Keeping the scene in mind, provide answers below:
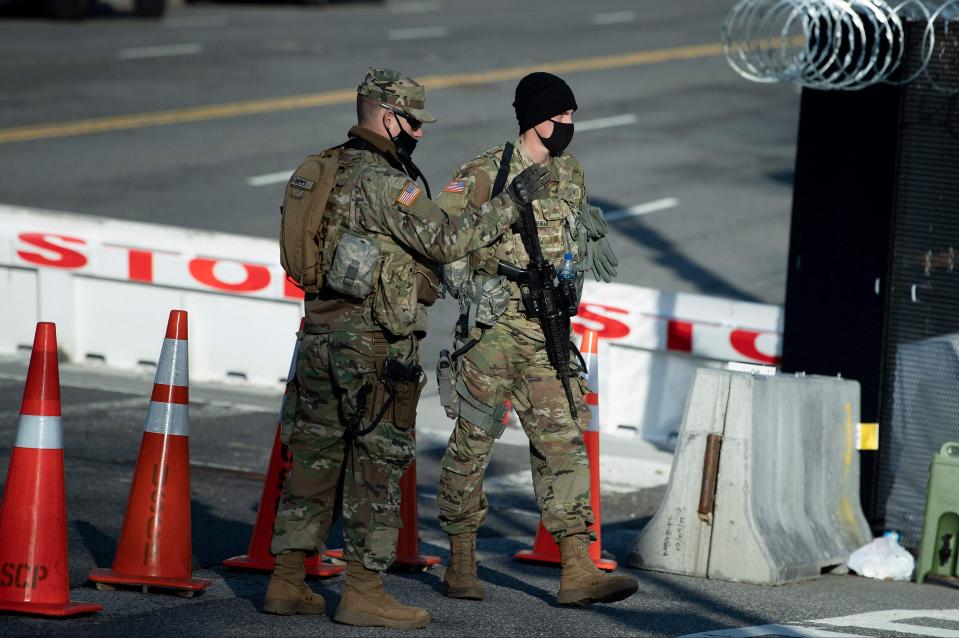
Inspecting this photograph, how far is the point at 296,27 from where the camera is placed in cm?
2925

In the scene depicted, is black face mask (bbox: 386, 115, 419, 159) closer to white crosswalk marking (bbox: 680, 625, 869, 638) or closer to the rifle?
the rifle

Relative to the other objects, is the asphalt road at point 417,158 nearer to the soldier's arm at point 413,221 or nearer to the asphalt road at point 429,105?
the asphalt road at point 429,105

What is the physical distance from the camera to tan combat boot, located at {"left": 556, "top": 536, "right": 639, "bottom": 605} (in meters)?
6.11

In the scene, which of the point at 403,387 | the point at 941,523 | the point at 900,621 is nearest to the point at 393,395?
the point at 403,387

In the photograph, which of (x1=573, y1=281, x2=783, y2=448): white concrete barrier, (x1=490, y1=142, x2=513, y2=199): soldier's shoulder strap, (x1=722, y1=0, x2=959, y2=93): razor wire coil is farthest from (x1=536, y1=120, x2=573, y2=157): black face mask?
(x1=573, y1=281, x2=783, y2=448): white concrete barrier

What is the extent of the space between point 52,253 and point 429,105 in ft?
36.7

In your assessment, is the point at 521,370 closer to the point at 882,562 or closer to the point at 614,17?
the point at 882,562

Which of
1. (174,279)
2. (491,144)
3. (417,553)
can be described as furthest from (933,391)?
(491,144)

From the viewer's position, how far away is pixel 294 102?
22641 mm

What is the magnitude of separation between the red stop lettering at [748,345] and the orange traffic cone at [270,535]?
455cm

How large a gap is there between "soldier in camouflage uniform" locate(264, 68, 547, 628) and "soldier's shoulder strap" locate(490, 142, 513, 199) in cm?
39

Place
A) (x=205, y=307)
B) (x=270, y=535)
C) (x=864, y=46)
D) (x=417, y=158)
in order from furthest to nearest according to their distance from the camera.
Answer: (x=417, y=158), (x=205, y=307), (x=864, y=46), (x=270, y=535)

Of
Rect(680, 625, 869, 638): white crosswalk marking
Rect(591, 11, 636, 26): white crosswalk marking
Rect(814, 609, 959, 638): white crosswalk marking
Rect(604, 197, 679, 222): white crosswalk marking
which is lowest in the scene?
Rect(814, 609, 959, 638): white crosswalk marking

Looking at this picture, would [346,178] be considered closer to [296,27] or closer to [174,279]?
[174,279]
